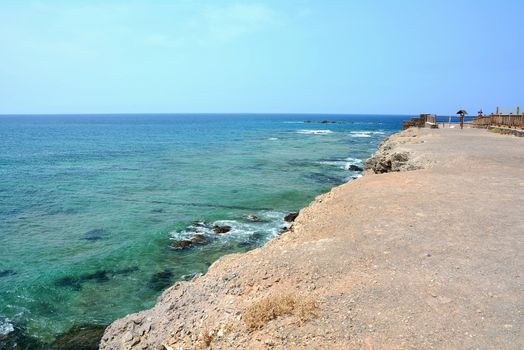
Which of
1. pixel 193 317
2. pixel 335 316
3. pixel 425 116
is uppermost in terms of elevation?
pixel 425 116

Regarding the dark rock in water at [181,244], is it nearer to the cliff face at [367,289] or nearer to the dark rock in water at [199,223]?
the dark rock in water at [199,223]

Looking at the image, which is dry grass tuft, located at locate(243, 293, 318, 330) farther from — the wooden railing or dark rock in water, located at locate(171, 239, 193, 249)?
the wooden railing

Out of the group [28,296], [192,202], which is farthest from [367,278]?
[192,202]

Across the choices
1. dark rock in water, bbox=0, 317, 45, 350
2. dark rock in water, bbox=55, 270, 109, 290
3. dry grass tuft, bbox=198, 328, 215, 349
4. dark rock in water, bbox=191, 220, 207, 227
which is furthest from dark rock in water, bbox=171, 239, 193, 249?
dry grass tuft, bbox=198, 328, 215, 349

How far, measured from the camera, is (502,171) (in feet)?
59.5

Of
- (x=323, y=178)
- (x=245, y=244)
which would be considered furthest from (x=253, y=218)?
(x=323, y=178)

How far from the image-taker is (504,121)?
46406 mm

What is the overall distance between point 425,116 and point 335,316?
217 ft

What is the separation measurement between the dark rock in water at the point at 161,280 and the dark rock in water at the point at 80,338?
2910 millimetres

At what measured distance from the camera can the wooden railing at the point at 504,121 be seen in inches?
1636

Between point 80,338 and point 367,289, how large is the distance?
901 cm

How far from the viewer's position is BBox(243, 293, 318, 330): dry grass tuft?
275 inches

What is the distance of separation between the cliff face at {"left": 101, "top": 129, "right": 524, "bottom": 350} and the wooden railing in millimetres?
33961

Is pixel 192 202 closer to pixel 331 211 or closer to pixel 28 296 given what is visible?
pixel 28 296
